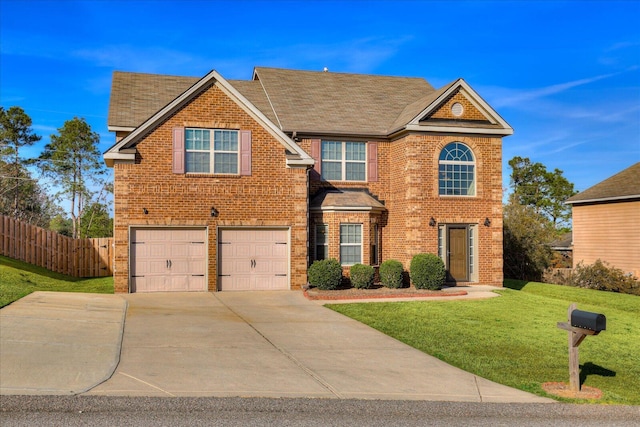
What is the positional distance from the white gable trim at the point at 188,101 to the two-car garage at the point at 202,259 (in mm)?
2409

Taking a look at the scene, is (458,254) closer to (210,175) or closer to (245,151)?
(245,151)

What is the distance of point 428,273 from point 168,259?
28.5ft

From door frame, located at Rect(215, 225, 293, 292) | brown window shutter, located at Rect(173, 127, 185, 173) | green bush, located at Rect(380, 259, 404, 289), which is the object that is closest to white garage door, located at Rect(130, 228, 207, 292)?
door frame, located at Rect(215, 225, 293, 292)

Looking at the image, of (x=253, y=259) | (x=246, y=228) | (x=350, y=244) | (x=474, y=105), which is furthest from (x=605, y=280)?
(x=246, y=228)

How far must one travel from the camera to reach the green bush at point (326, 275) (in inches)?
787

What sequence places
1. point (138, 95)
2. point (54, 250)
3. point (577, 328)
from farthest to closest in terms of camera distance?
point (54, 250)
point (138, 95)
point (577, 328)

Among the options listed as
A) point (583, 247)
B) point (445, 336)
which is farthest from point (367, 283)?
point (583, 247)

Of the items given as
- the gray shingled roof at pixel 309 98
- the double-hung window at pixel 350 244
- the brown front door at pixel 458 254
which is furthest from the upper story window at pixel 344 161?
the brown front door at pixel 458 254

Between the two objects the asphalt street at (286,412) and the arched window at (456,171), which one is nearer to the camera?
the asphalt street at (286,412)

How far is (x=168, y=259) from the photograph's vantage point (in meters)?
19.8

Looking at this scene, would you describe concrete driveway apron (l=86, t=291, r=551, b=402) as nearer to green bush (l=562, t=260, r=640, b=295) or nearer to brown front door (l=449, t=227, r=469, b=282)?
brown front door (l=449, t=227, r=469, b=282)

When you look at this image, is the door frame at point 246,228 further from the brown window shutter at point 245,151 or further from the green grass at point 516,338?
the green grass at point 516,338

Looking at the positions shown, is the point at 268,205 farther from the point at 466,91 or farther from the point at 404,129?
the point at 466,91

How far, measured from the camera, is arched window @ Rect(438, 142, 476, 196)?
22531mm
